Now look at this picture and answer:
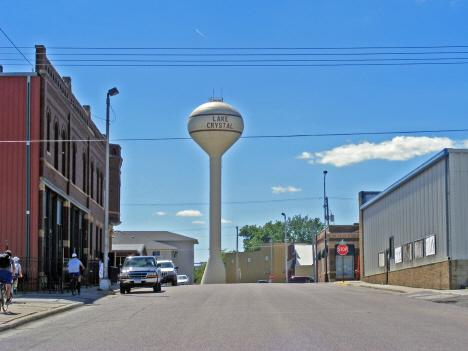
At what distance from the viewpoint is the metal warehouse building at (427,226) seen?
89.0ft

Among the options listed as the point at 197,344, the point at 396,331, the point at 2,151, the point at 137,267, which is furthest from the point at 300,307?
the point at 2,151

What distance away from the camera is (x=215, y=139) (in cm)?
5825

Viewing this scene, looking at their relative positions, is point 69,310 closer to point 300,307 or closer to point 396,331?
point 300,307

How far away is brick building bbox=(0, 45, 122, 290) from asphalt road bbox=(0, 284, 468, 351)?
31.6ft

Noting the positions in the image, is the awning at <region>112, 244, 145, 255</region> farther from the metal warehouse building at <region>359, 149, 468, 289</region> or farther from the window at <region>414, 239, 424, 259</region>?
the window at <region>414, 239, 424, 259</region>

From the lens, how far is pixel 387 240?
39531 mm

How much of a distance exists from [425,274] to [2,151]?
65.0ft

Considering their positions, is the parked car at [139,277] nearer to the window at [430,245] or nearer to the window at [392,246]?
the window at [430,245]

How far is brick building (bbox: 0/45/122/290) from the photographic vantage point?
27344 millimetres

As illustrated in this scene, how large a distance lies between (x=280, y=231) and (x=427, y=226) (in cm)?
11130

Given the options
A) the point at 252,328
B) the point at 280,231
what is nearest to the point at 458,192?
the point at 252,328

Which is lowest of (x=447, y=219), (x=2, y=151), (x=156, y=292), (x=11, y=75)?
(x=156, y=292)

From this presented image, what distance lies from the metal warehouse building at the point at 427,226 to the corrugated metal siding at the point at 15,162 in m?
17.4

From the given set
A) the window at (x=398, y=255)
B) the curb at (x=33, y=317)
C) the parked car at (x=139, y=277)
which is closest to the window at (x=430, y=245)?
the window at (x=398, y=255)
